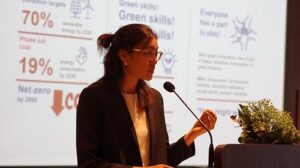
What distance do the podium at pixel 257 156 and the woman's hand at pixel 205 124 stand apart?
1.06ft

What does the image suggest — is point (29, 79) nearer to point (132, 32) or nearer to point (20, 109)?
point (20, 109)

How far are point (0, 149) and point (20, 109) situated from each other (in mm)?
225

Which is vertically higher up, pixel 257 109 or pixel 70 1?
pixel 70 1

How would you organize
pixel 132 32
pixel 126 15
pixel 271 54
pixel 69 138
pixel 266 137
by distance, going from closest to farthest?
pixel 266 137 < pixel 132 32 < pixel 69 138 < pixel 126 15 < pixel 271 54

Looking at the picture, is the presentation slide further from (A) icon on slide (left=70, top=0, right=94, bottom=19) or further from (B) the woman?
(B) the woman

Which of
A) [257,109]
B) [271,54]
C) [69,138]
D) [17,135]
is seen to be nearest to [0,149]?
[17,135]

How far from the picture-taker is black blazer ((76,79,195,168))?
2082mm

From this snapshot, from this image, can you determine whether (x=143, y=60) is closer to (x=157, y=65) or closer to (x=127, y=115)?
(x=127, y=115)

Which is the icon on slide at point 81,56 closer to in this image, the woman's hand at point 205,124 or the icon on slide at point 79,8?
the icon on slide at point 79,8

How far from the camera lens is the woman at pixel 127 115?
2.11 m

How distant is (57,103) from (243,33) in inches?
55.5

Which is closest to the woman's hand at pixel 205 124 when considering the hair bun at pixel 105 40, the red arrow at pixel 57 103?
the hair bun at pixel 105 40

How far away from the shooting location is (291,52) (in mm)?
4090

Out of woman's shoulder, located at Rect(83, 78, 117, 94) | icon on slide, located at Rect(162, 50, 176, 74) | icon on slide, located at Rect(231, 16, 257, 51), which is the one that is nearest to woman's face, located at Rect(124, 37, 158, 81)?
woman's shoulder, located at Rect(83, 78, 117, 94)
